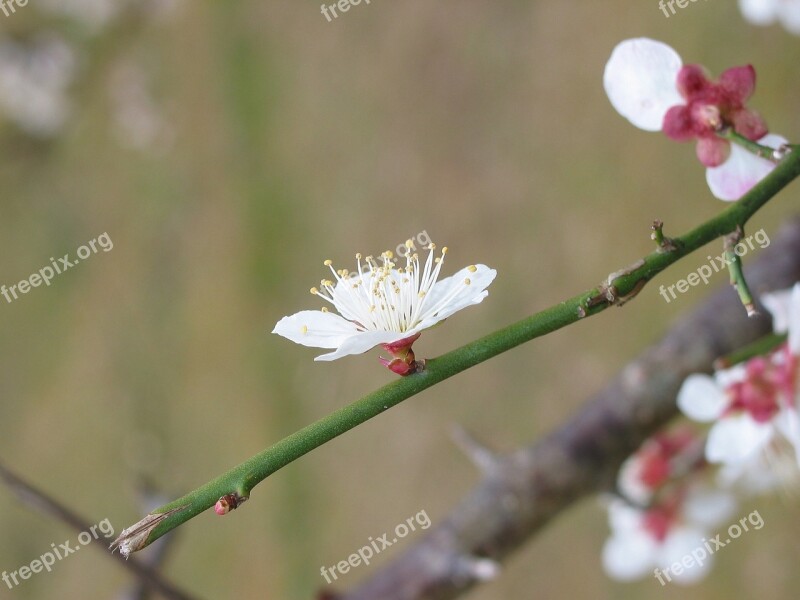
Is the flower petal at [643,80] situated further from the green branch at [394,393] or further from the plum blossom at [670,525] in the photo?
the plum blossom at [670,525]

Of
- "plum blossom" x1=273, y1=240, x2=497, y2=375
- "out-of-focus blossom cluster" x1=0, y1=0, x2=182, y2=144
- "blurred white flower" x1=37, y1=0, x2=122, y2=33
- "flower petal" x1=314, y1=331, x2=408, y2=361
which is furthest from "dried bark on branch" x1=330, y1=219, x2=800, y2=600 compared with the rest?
"blurred white flower" x1=37, y1=0, x2=122, y2=33

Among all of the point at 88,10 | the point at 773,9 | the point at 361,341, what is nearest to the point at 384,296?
the point at 361,341

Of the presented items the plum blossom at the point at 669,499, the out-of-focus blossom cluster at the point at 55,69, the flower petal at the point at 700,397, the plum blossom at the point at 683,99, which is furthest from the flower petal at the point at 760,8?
the out-of-focus blossom cluster at the point at 55,69

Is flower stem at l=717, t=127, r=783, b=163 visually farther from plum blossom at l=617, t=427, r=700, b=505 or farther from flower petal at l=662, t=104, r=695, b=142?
plum blossom at l=617, t=427, r=700, b=505

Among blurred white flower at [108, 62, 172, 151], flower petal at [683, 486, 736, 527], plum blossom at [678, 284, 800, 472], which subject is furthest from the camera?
blurred white flower at [108, 62, 172, 151]

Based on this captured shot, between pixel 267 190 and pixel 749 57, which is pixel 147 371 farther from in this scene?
pixel 749 57
